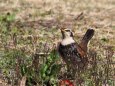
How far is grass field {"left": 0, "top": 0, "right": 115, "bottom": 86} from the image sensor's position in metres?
7.20

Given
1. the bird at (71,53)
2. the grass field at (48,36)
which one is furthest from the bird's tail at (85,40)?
the grass field at (48,36)

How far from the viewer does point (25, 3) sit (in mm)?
16438

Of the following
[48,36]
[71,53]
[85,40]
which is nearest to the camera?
[71,53]

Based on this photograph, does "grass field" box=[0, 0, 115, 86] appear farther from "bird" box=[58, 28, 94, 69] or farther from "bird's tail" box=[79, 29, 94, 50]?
"bird's tail" box=[79, 29, 94, 50]

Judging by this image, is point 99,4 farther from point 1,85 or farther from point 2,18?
point 1,85

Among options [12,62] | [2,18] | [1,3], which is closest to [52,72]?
[12,62]

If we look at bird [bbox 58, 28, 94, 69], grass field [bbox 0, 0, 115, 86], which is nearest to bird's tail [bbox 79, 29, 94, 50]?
bird [bbox 58, 28, 94, 69]

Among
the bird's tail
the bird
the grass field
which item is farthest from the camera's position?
the bird's tail

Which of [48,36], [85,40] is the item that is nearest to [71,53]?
[85,40]

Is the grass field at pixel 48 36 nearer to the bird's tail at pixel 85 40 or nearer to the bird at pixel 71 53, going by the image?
the bird at pixel 71 53

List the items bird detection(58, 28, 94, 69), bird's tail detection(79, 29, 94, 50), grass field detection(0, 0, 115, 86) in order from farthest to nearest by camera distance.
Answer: bird's tail detection(79, 29, 94, 50) < bird detection(58, 28, 94, 69) < grass field detection(0, 0, 115, 86)

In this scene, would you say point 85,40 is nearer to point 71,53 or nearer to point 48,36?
point 71,53

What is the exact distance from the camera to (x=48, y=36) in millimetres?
11523

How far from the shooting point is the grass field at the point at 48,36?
283 inches
